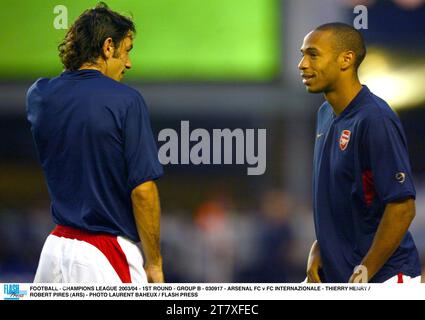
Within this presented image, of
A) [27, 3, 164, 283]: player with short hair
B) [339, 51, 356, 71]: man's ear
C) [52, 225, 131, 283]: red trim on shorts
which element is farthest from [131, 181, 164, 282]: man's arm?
[339, 51, 356, 71]: man's ear

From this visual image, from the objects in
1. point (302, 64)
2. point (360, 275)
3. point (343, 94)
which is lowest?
point (360, 275)

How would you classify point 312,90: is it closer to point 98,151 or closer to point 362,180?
point 362,180

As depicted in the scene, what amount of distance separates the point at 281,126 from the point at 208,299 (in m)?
0.95

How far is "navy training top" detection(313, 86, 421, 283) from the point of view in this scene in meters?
4.36

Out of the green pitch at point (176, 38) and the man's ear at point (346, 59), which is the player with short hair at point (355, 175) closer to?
the man's ear at point (346, 59)

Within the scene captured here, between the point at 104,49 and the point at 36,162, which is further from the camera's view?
the point at 36,162

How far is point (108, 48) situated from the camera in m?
4.33

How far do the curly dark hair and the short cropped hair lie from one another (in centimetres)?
99

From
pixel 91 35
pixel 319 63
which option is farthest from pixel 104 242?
pixel 319 63

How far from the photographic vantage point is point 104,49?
4316 mm

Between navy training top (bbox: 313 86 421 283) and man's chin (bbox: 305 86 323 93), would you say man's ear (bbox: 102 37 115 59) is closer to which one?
man's chin (bbox: 305 86 323 93)

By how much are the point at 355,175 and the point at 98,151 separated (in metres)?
1.19

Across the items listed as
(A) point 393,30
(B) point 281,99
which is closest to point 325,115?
(B) point 281,99
